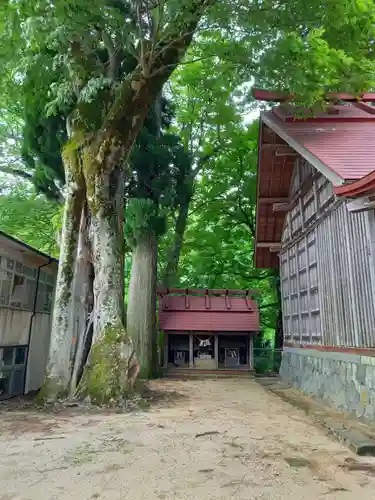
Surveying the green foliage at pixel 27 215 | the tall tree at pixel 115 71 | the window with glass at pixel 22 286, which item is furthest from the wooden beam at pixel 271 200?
the green foliage at pixel 27 215

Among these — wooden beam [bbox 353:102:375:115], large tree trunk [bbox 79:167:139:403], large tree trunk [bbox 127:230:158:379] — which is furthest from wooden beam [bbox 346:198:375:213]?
large tree trunk [bbox 127:230:158:379]

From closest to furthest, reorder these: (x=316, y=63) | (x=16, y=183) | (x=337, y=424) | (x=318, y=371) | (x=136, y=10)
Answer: (x=337, y=424), (x=136, y=10), (x=316, y=63), (x=318, y=371), (x=16, y=183)

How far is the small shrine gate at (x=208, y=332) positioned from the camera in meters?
16.4

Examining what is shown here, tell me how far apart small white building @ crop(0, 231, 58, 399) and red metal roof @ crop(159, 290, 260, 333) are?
5.35m

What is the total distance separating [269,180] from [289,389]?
21.3 feet

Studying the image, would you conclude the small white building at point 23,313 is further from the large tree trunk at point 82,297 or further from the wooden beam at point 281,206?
the wooden beam at point 281,206

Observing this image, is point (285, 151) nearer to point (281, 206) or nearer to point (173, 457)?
point (281, 206)

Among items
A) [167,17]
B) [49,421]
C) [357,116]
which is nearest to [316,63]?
[357,116]

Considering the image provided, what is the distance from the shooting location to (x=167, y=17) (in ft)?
27.3

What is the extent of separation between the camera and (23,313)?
421 inches

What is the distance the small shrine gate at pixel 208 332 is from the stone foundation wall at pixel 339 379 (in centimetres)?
414

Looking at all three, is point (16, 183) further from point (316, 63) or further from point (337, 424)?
point (337, 424)

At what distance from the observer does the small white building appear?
961 cm

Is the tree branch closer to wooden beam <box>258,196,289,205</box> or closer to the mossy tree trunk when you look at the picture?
the mossy tree trunk
